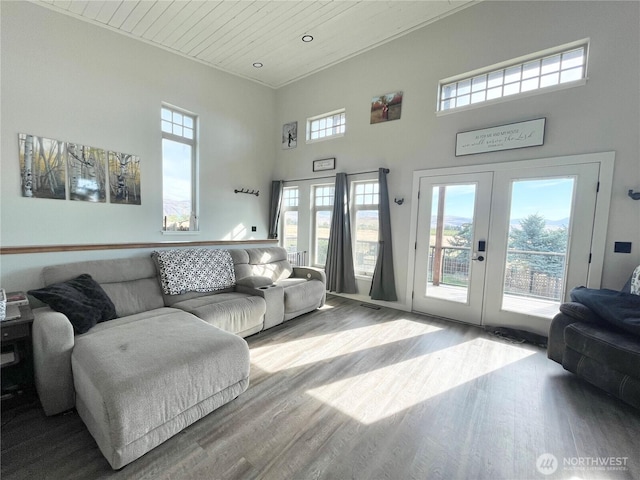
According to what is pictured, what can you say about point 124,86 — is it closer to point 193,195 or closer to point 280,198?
point 193,195

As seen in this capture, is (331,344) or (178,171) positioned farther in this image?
(178,171)

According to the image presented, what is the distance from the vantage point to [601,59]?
8.86ft

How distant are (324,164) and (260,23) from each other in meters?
2.21

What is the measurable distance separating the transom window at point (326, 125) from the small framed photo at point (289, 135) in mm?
303

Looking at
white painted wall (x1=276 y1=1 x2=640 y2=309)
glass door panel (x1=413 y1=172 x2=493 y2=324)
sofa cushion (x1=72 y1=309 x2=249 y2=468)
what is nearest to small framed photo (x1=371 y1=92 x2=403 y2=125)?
white painted wall (x1=276 y1=1 x2=640 y2=309)

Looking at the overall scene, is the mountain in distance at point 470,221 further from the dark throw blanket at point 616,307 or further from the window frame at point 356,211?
the window frame at point 356,211

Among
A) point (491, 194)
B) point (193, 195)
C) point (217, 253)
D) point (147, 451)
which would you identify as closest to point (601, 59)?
point (491, 194)

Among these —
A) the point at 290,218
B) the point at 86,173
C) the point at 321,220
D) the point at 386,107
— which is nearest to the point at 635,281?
the point at 386,107

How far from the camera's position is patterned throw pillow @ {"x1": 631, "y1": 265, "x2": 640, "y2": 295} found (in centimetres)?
237

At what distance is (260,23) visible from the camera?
3623mm

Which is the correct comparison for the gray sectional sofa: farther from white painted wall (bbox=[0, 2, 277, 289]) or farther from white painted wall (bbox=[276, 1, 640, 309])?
white painted wall (bbox=[276, 1, 640, 309])

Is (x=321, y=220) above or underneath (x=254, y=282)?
above

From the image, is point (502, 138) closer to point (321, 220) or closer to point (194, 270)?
point (321, 220)

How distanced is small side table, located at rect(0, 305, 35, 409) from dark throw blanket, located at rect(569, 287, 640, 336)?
165 inches
